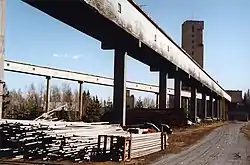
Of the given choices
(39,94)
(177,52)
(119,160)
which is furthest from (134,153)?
(39,94)

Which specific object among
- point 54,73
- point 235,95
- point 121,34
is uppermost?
point 235,95

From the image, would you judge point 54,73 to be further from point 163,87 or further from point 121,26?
point 121,26

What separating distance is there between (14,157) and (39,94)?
8013 cm

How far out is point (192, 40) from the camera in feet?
349

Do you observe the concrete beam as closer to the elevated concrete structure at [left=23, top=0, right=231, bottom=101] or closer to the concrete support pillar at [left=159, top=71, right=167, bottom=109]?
the concrete support pillar at [left=159, top=71, right=167, bottom=109]

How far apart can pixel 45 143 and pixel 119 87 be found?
1364 cm

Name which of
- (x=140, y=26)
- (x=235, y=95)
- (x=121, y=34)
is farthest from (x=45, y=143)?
(x=235, y=95)

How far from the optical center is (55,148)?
17031mm

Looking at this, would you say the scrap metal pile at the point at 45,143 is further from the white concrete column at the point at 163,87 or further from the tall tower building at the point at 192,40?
the tall tower building at the point at 192,40

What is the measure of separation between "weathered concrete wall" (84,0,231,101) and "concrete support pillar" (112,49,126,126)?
227cm

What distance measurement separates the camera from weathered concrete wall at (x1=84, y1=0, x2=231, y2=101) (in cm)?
2247

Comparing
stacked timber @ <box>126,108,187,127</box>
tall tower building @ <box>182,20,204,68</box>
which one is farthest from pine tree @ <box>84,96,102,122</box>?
tall tower building @ <box>182,20,204,68</box>

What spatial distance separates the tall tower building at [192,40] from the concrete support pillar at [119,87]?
7365 centimetres

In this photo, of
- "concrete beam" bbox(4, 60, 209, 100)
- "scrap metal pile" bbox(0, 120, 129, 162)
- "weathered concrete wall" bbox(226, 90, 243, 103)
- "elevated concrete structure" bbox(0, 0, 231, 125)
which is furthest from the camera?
"weathered concrete wall" bbox(226, 90, 243, 103)
